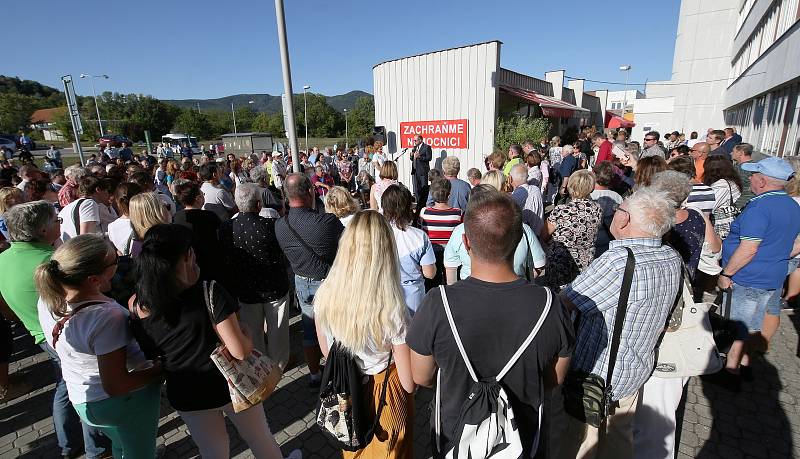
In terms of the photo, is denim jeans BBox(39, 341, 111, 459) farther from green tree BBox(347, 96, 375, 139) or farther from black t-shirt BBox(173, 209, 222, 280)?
green tree BBox(347, 96, 375, 139)

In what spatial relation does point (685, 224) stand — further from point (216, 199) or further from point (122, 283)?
point (216, 199)

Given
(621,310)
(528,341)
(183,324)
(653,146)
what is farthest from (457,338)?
(653,146)

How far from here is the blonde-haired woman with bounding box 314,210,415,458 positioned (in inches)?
69.8

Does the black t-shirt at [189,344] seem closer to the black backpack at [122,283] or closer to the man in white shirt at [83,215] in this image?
the black backpack at [122,283]

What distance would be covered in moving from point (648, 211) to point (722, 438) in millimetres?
2210

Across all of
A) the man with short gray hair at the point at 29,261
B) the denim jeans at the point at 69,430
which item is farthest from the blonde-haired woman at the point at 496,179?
the denim jeans at the point at 69,430

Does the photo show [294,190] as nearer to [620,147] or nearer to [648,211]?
[648,211]

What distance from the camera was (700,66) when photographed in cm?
2436

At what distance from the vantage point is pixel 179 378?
1.96 meters

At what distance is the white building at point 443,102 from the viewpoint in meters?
10.2

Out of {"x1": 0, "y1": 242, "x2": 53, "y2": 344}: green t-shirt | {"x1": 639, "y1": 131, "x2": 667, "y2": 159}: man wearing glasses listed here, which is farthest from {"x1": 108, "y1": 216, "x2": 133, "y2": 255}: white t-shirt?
{"x1": 639, "y1": 131, "x2": 667, "y2": 159}: man wearing glasses

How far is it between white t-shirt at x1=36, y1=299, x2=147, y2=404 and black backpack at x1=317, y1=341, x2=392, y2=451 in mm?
1026

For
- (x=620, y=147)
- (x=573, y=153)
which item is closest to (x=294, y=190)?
(x=620, y=147)

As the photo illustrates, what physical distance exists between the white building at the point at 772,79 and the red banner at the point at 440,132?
7.20 meters
